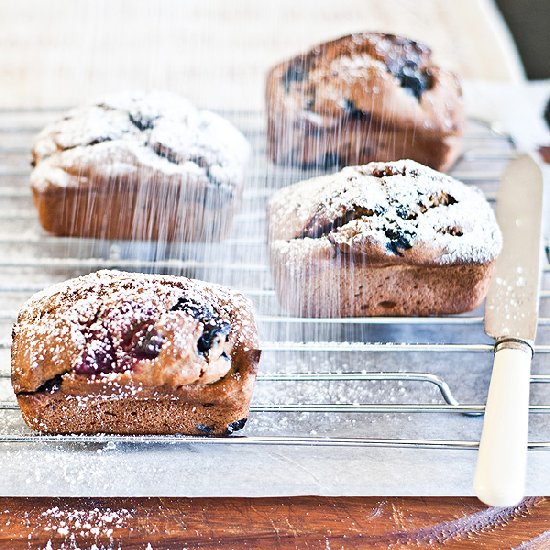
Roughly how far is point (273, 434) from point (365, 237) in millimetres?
390

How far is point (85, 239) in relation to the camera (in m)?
1.64

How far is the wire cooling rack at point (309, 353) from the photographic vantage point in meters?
1.21

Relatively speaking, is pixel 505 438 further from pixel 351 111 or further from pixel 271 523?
pixel 351 111

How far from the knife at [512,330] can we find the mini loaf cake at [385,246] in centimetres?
6

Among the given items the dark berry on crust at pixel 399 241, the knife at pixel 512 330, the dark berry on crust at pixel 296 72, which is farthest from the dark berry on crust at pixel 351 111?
the dark berry on crust at pixel 399 241

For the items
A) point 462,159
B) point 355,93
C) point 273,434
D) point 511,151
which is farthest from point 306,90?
point 273,434

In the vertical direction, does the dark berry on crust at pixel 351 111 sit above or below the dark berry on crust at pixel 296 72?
below

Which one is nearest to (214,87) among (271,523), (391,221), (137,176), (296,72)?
(296,72)

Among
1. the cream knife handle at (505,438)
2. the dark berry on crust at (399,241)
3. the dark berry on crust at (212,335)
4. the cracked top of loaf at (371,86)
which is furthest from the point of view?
the cracked top of loaf at (371,86)

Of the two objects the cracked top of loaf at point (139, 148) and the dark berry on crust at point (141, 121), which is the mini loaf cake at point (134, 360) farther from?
the dark berry on crust at point (141, 121)

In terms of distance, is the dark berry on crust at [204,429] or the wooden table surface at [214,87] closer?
the wooden table surface at [214,87]

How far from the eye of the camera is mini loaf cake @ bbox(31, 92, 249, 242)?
1.55m

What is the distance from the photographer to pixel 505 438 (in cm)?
107

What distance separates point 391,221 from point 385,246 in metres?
0.05
